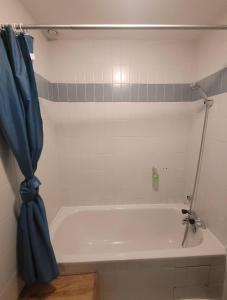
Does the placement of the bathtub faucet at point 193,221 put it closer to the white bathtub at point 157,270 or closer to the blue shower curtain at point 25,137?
the white bathtub at point 157,270

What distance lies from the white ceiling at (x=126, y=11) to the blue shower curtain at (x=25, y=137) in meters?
0.55

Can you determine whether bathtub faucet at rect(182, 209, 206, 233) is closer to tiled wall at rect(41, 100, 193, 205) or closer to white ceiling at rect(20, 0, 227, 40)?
tiled wall at rect(41, 100, 193, 205)

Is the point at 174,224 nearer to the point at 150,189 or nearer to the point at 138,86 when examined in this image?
the point at 150,189

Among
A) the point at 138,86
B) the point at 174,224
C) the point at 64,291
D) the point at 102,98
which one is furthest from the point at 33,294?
the point at 138,86

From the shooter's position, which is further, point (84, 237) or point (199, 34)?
point (84, 237)

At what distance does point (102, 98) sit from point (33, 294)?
1.68 meters

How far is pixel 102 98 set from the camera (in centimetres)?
184

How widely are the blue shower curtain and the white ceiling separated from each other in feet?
1.80

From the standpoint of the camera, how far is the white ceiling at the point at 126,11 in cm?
124

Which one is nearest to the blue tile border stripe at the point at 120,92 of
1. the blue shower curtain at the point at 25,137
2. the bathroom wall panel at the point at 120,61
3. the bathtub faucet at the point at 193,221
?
the bathroom wall panel at the point at 120,61

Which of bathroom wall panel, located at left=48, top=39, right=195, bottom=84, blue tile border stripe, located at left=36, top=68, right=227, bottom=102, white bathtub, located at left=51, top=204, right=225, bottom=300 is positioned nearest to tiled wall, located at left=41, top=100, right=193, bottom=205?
blue tile border stripe, located at left=36, top=68, right=227, bottom=102

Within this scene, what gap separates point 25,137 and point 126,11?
1207 millimetres

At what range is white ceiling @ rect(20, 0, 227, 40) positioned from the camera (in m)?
1.24

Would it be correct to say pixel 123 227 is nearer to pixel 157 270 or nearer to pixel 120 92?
pixel 157 270
